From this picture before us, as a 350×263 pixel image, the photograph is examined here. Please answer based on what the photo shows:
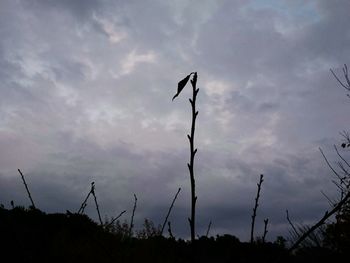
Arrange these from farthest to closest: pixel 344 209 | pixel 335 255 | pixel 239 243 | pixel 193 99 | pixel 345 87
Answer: pixel 345 87
pixel 344 209
pixel 239 243
pixel 335 255
pixel 193 99

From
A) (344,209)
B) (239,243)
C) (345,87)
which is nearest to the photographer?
(239,243)

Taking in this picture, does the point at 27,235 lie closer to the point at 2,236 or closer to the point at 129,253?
the point at 2,236

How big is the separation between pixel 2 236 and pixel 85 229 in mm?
3140

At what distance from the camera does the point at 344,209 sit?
12.2m

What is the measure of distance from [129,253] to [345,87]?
11.5 m

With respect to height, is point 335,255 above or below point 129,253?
above

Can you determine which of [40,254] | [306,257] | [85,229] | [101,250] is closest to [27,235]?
[40,254]

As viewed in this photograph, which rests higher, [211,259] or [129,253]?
[211,259]

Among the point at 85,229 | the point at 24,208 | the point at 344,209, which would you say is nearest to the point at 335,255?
the point at 344,209

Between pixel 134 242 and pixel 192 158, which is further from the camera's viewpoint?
pixel 134 242

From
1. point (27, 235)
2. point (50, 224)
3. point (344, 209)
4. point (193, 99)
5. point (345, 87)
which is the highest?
point (345, 87)

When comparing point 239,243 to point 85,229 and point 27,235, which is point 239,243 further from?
point 27,235

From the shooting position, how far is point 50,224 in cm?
812

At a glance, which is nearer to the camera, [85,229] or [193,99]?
[193,99]
